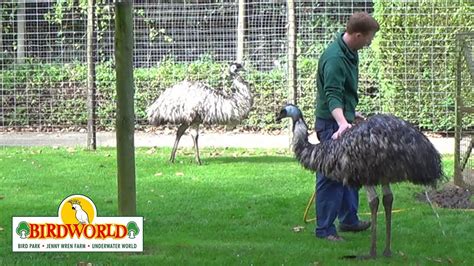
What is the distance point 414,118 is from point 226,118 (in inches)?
140

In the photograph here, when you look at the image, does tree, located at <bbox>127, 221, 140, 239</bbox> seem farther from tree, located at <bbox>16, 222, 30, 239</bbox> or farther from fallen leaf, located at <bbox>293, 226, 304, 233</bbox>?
fallen leaf, located at <bbox>293, 226, 304, 233</bbox>

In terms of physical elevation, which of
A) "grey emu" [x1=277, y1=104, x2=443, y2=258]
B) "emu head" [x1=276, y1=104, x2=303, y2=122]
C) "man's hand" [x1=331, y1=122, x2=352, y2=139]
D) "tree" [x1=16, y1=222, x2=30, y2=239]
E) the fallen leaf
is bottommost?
the fallen leaf

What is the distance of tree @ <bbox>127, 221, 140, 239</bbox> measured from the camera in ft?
21.6

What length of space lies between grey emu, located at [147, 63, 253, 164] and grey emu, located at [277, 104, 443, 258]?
223 inches

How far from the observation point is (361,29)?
279 inches

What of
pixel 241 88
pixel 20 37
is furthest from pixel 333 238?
pixel 20 37

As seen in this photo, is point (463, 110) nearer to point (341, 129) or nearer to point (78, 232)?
point (341, 129)

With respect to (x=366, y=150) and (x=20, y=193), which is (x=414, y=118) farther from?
(x=366, y=150)

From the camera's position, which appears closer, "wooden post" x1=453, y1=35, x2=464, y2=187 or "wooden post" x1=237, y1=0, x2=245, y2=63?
"wooden post" x1=453, y1=35, x2=464, y2=187

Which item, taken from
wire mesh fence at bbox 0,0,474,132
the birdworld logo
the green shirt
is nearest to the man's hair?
the green shirt

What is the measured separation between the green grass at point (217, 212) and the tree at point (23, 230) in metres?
0.17

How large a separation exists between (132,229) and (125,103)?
3.07 ft

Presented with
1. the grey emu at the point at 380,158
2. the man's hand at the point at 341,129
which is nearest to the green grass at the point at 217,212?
the grey emu at the point at 380,158

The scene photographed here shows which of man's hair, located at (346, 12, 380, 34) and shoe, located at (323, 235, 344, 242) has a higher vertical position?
man's hair, located at (346, 12, 380, 34)
